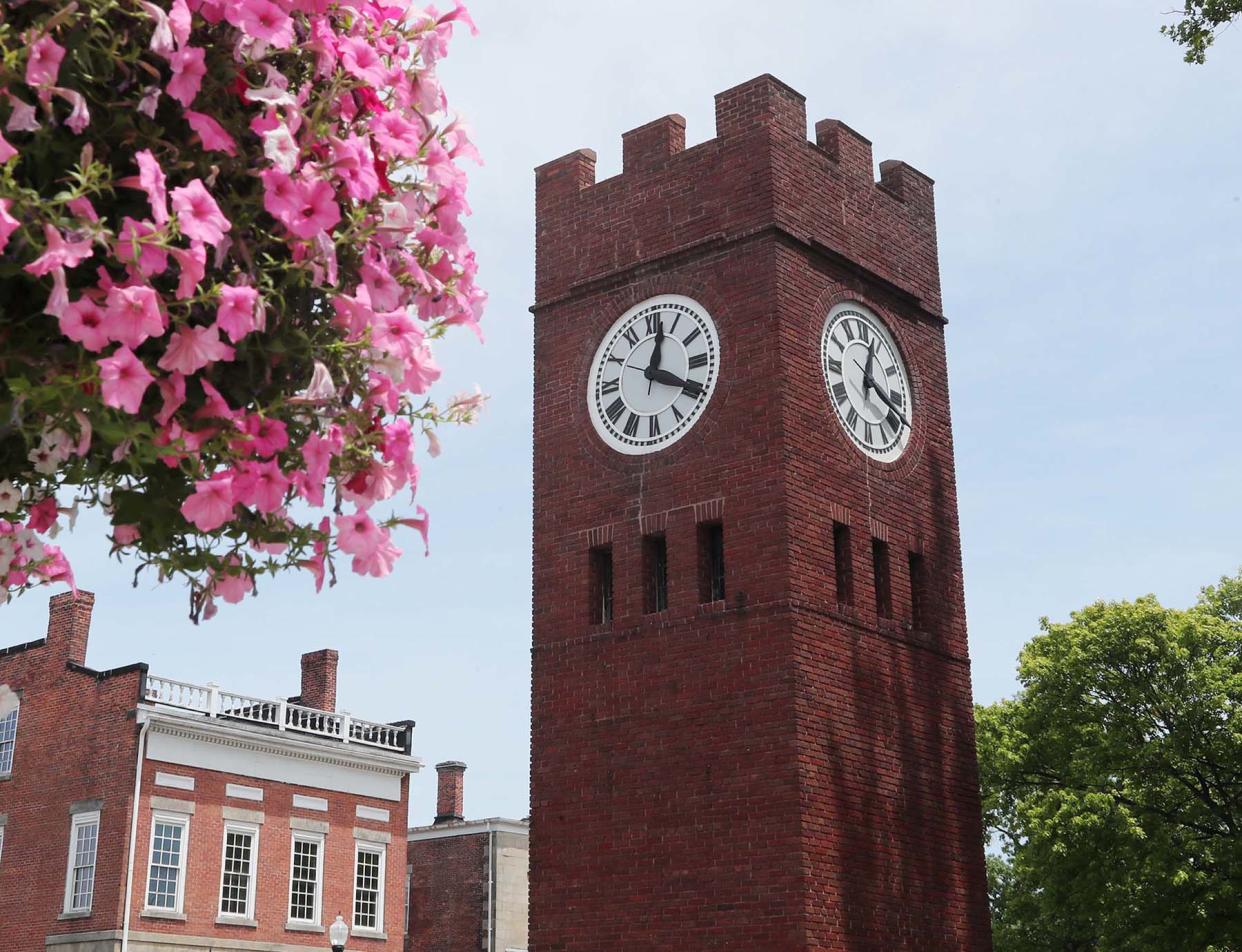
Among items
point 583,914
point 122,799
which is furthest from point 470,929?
point 583,914

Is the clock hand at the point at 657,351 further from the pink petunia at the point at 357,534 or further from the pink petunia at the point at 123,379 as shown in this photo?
the pink petunia at the point at 123,379

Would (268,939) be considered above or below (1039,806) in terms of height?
below

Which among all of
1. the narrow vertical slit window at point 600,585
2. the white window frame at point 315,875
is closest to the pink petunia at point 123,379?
the narrow vertical slit window at point 600,585

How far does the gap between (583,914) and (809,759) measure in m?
3.08

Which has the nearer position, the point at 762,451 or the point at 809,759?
the point at 809,759

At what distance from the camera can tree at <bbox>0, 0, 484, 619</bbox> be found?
123 inches

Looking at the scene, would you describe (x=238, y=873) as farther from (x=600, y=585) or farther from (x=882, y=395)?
(x=882, y=395)

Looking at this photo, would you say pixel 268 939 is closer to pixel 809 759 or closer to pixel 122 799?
pixel 122 799

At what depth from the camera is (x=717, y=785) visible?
15.0m

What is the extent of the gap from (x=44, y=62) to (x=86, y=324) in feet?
1.88

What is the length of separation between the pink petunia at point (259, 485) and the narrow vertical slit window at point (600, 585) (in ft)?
43.7

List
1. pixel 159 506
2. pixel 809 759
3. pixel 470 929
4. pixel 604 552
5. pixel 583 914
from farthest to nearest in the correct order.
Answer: pixel 470 929, pixel 604 552, pixel 583 914, pixel 809 759, pixel 159 506

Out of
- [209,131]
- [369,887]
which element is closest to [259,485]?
[209,131]

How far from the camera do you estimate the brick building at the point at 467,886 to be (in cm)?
4041
